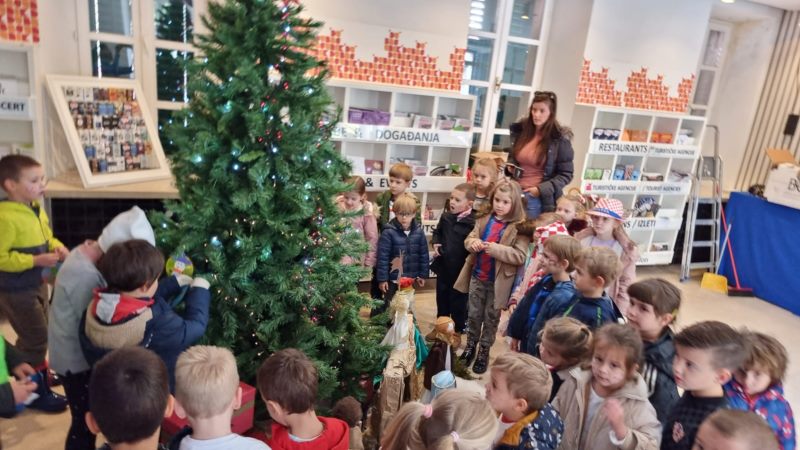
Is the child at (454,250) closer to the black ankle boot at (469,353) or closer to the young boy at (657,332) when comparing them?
the black ankle boot at (469,353)

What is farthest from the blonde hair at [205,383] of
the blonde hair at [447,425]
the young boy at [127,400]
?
the blonde hair at [447,425]

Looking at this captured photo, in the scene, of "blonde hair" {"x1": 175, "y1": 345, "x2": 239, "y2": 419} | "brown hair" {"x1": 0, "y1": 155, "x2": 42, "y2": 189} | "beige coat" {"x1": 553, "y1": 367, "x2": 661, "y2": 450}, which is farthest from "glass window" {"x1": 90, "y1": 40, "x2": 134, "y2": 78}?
"beige coat" {"x1": 553, "y1": 367, "x2": 661, "y2": 450}

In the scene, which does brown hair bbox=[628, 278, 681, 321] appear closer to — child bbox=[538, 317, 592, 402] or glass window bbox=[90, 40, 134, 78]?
child bbox=[538, 317, 592, 402]

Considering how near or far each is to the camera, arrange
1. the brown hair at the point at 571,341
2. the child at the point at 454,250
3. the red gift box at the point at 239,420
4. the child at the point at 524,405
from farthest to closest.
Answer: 1. the child at the point at 454,250
2. the red gift box at the point at 239,420
3. the brown hair at the point at 571,341
4. the child at the point at 524,405

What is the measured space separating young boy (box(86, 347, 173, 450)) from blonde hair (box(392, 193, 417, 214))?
87.0 inches

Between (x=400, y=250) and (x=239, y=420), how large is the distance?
1641 millimetres

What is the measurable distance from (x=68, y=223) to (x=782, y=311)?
6328mm

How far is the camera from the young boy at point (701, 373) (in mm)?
1647

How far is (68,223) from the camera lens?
3.81m

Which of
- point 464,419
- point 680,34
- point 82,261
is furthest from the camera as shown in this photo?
point 680,34

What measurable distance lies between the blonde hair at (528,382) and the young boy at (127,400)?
1.02m

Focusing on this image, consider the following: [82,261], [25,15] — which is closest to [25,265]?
[82,261]

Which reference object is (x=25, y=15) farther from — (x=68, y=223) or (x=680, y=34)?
(x=680, y=34)

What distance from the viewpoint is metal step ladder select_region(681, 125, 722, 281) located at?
5.59 m
